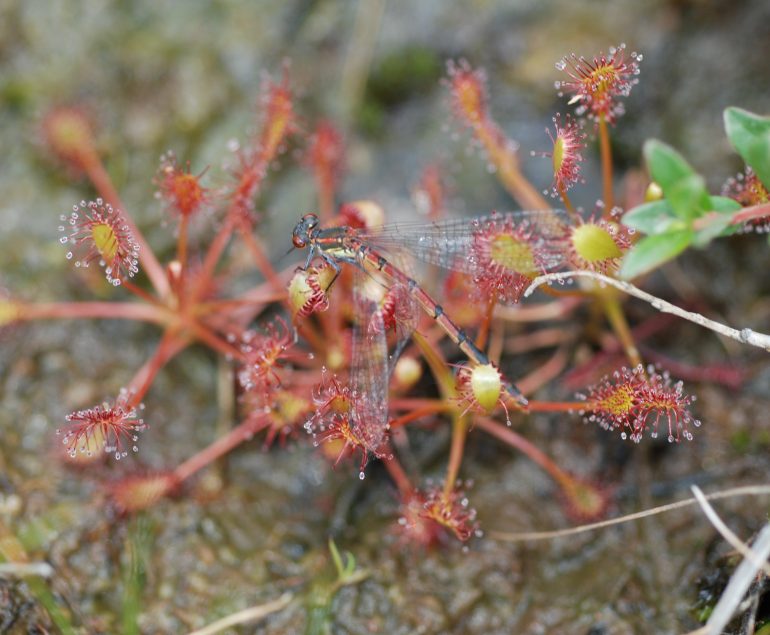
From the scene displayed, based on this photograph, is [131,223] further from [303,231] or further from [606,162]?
[606,162]

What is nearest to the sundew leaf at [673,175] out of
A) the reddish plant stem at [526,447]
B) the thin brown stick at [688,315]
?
the thin brown stick at [688,315]

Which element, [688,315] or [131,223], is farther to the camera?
[131,223]

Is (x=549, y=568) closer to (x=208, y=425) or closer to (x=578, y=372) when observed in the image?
(x=578, y=372)

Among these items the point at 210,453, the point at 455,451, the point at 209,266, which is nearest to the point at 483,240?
the point at 455,451

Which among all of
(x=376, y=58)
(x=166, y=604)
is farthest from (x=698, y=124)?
(x=166, y=604)

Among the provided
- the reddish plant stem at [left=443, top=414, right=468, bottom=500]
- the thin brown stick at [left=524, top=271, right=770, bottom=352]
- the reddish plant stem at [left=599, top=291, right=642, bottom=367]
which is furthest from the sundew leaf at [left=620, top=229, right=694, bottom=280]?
the reddish plant stem at [left=599, top=291, right=642, bottom=367]

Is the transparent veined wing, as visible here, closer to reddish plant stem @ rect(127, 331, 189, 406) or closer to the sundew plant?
the sundew plant
